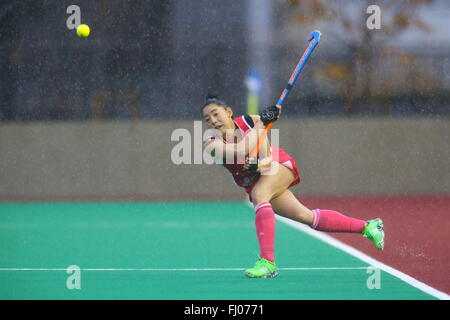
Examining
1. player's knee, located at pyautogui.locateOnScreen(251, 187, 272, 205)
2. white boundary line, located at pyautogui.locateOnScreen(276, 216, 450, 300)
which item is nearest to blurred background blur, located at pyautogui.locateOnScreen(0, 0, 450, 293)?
white boundary line, located at pyautogui.locateOnScreen(276, 216, 450, 300)

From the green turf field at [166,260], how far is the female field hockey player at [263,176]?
0.27m

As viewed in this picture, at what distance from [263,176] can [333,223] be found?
611 mm

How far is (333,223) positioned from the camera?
237 inches

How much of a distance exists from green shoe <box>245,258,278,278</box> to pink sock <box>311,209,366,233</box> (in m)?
0.54

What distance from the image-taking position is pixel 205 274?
5875 millimetres

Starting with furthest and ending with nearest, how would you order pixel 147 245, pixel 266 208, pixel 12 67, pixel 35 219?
1. pixel 12 67
2. pixel 35 219
3. pixel 147 245
4. pixel 266 208

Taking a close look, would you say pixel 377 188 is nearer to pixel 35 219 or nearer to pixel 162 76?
pixel 162 76

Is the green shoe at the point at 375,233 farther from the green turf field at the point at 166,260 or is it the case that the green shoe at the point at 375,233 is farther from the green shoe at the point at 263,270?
the green shoe at the point at 263,270

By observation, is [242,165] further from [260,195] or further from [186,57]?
[186,57]

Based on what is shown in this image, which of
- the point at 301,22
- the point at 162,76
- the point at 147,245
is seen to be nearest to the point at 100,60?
the point at 162,76

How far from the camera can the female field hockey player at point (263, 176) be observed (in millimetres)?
5668

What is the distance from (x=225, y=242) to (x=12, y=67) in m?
7.79

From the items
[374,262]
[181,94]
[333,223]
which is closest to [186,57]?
[181,94]

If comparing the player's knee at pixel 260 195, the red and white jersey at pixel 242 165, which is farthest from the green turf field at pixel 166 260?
the red and white jersey at pixel 242 165
